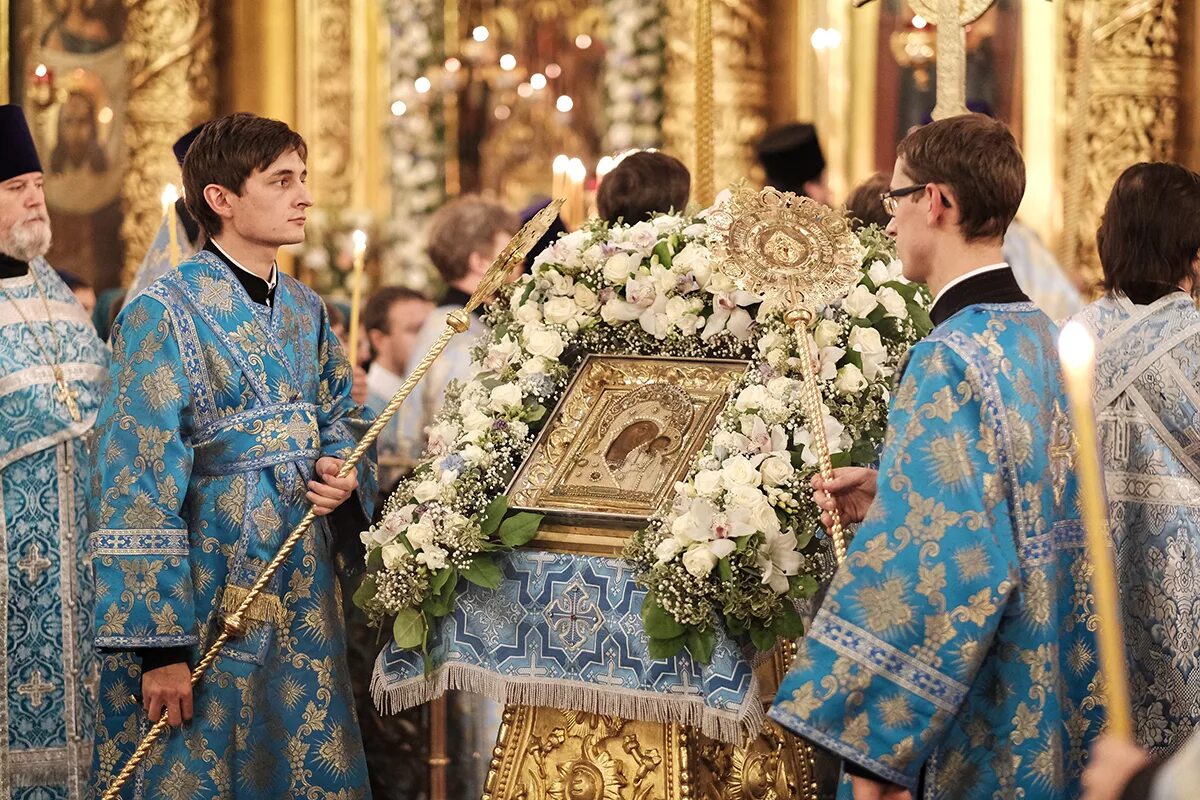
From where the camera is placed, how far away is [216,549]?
3887 mm

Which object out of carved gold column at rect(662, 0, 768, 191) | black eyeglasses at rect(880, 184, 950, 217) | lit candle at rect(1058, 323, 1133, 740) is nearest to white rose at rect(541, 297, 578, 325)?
black eyeglasses at rect(880, 184, 950, 217)

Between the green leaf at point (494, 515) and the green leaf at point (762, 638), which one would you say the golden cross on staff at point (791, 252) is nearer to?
the green leaf at point (762, 638)

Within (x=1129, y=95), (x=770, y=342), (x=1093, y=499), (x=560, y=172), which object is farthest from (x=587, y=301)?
(x=1129, y=95)

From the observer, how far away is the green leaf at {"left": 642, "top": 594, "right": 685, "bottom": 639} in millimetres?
3525

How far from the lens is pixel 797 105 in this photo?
995 centimetres

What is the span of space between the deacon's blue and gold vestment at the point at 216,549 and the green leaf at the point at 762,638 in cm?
102

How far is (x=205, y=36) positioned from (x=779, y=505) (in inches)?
275

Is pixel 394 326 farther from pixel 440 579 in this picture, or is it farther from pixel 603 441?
pixel 440 579

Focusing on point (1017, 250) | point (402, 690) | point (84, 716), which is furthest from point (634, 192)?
point (1017, 250)

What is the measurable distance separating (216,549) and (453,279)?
2652mm

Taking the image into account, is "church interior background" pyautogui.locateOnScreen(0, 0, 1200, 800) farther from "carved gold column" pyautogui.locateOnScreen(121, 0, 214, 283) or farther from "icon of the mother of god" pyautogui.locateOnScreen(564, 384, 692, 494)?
"icon of the mother of god" pyautogui.locateOnScreen(564, 384, 692, 494)

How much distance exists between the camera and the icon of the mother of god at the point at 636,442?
3.81m

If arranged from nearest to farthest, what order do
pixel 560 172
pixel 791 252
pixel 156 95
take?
pixel 791 252
pixel 560 172
pixel 156 95

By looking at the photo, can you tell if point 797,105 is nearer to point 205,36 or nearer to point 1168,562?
point 205,36
